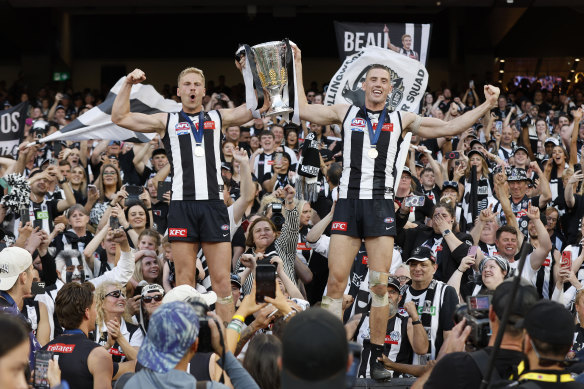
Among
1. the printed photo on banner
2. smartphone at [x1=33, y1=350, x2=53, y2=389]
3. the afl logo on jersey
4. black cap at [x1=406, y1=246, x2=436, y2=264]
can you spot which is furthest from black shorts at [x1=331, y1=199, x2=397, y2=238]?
the printed photo on banner

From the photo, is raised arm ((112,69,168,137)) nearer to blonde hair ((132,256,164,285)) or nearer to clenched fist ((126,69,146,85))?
clenched fist ((126,69,146,85))

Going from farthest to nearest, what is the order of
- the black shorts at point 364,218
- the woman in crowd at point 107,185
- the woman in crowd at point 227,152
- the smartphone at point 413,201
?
the woman in crowd at point 227,152, the woman in crowd at point 107,185, the smartphone at point 413,201, the black shorts at point 364,218

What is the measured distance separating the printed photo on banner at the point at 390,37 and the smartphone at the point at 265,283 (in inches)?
347

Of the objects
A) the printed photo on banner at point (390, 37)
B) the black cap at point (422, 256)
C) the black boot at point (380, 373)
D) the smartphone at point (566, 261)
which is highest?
the printed photo on banner at point (390, 37)

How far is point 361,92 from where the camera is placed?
450 inches

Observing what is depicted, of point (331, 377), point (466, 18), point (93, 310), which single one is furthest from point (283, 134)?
point (466, 18)

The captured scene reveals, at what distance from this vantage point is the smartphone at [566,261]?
882 centimetres

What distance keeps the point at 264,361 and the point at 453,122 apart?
3.51 meters

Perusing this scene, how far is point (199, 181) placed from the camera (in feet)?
24.6

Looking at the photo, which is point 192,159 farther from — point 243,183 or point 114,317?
point 243,183

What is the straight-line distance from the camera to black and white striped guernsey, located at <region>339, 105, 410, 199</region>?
23.9ft

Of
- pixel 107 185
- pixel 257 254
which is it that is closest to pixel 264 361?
pixel 257 254

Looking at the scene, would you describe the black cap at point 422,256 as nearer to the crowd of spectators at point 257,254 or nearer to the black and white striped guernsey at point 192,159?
the crowd of spectators at point 257,254

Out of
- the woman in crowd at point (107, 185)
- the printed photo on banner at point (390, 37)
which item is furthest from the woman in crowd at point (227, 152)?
the printed photo on banner at point (390, 37)
